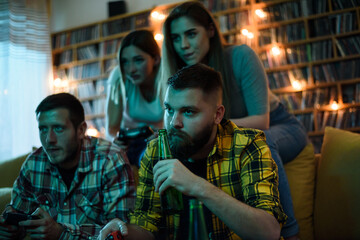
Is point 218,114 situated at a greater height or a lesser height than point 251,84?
lesser

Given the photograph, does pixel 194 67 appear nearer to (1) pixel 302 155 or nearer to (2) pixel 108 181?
(2) pixel 108 181

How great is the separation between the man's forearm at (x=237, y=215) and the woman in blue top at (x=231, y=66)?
2.38 ft

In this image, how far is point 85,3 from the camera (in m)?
5.55

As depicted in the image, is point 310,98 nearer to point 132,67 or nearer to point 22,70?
point 132,67

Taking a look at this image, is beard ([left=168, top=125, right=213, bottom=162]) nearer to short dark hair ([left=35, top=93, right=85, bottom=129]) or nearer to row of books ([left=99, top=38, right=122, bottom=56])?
short dark hair ([left=35, top=93, right=85, bottom=129])

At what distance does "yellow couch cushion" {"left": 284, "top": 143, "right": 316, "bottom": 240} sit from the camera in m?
1.72

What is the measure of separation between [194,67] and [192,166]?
1.11ft

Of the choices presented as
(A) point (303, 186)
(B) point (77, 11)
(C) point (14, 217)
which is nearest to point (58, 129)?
(C) point (14, 217)

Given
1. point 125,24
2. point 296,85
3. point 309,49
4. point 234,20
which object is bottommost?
point 296,85

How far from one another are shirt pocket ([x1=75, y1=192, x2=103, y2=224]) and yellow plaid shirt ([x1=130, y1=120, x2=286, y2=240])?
0.37m

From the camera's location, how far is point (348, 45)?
3955mm

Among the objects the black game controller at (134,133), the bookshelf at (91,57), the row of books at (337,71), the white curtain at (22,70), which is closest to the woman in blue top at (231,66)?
the black game controller at (134,133)

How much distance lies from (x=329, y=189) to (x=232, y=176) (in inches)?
28.5

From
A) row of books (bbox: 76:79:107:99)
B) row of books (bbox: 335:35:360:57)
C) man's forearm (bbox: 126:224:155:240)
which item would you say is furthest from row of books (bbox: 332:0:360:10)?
man's forearm (bbox: 126:224:155:240)
